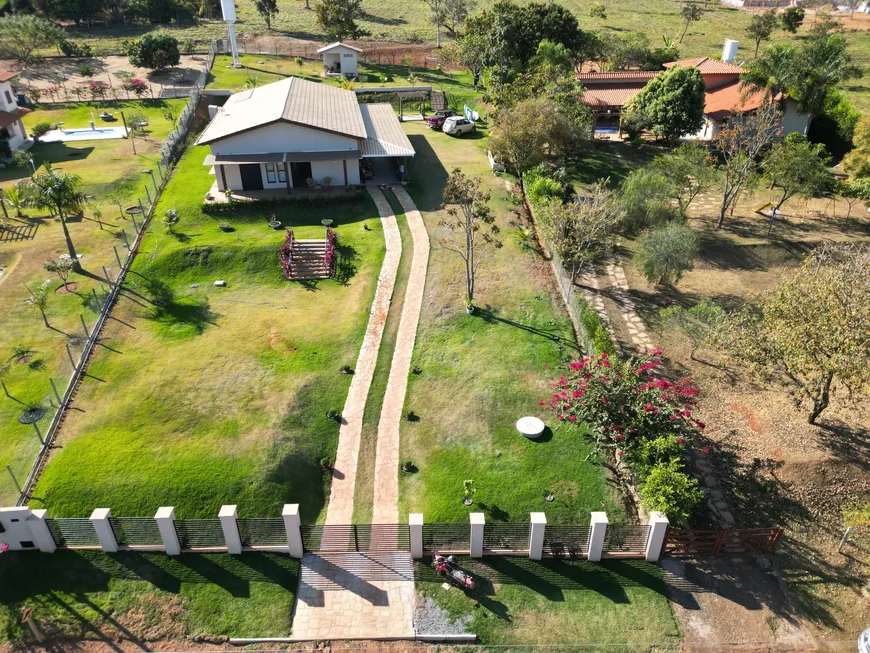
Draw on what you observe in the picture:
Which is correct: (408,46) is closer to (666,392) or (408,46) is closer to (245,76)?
(245,76)

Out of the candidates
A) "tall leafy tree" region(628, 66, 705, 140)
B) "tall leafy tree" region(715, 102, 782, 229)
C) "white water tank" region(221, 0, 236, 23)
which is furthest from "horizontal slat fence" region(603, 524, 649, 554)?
"white water tank" region(221, 0, 236, 23)

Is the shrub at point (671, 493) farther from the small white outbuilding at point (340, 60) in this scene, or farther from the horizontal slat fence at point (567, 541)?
the small white outbuilding at point (340, 60)

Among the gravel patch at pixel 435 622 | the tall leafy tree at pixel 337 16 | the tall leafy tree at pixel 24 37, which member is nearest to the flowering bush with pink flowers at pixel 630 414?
the gravel patch at pixel 435 622

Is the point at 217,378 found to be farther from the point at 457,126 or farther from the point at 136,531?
the point at 457,126

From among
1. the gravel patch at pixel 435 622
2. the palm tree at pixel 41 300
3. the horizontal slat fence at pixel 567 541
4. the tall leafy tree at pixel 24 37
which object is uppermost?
the tall leafy tree at pixel 24 37

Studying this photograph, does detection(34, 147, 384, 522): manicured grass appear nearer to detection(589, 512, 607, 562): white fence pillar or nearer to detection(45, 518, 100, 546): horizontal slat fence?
detection(45, 518, 100, 546): horizontal slat fence

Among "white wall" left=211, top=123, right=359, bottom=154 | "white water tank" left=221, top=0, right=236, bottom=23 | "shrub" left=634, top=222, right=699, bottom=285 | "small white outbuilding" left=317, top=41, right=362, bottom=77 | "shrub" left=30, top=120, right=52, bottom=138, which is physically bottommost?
"shrub" left=634, top=222, right=699, bottom=285

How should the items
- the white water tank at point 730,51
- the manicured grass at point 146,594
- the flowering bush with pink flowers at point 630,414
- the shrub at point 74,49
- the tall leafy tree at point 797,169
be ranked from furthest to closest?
the shrub at point 74,49, the white water tank at point 730,51, the tall leafy tree at point 797,169, the flowering bush with pink flowers at point 630,414, the manicured grass at point 146,594
